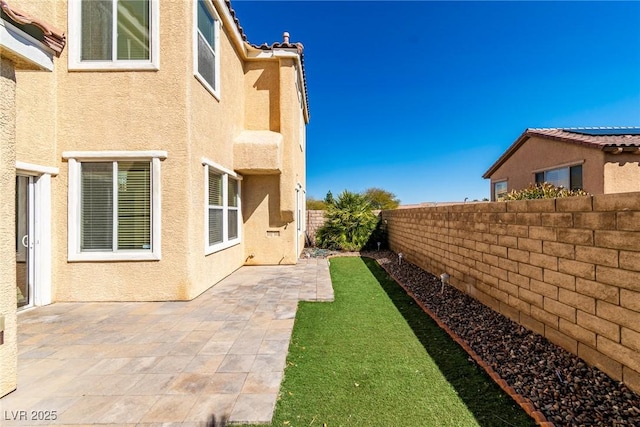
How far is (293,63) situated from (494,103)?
20.8 m

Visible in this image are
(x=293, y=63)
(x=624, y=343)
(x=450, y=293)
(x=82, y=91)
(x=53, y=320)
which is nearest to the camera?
(x=624, y=343)

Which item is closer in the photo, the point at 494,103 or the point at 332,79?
the point at 332,79

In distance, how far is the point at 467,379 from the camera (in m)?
4.00

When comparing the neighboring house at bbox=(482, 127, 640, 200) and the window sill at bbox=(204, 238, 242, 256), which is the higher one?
the neighboring house at bbox=(482, 127, 640, 200)

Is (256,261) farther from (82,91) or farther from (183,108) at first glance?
(82,91)

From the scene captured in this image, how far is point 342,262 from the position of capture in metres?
14.4

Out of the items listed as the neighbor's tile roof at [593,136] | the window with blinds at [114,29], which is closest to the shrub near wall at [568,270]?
the window with blinds at [114,29]

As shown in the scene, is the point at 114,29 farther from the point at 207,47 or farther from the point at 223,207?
the point at 223,207

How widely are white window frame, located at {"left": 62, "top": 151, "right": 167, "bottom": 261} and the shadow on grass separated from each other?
6483mm

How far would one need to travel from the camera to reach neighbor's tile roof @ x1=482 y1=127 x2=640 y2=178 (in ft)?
41.9

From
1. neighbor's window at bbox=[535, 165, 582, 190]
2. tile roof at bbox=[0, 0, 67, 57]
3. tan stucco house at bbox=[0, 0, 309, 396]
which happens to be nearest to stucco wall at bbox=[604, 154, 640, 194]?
neighbor's window at bbox=[535, 165, 582, 190]

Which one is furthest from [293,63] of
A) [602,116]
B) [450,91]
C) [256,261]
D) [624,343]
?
[602,116]

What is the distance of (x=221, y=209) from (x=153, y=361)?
5.98m

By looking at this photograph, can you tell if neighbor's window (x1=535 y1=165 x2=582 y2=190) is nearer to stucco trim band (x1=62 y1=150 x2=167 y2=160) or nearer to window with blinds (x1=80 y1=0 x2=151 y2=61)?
stucco trim band (x1=62 y1=150 x2=167 y2=160)
